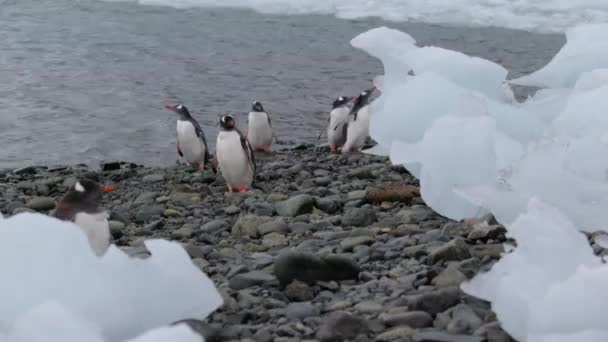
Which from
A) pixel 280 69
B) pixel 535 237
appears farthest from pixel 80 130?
pixel 535 237

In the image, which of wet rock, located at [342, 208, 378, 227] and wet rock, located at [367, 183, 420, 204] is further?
wet rock, located at [367, 183, 420, 204]

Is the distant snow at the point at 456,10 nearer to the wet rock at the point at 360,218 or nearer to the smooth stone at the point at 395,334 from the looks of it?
the wet rock at the point at 360,218

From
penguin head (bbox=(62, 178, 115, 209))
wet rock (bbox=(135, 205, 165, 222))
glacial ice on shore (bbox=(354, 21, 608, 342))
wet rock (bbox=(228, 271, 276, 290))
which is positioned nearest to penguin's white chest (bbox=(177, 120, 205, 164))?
wet rock (bbox=(135, 205, 165, 222))

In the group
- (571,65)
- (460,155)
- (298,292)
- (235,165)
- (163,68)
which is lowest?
(163,68)

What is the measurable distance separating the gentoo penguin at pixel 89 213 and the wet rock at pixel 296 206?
48.0 inches

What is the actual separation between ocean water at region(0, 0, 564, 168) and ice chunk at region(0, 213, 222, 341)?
5.67 m

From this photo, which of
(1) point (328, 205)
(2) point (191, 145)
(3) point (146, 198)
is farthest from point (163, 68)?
(1) point (328, 205)

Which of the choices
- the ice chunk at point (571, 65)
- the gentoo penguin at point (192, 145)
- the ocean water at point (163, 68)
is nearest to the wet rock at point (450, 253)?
the ice chunk at point (571, 65)

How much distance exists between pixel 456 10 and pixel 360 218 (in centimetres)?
1377

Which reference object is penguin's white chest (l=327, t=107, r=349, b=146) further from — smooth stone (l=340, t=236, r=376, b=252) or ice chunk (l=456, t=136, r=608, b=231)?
ice chunk (l=456, t=136, r=608, b=231)

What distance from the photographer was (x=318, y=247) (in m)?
3.81

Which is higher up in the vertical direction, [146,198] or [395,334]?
[395,334]

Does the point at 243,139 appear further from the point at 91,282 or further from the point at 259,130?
the point at 91,282

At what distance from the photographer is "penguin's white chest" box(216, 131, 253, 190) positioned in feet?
21.1
